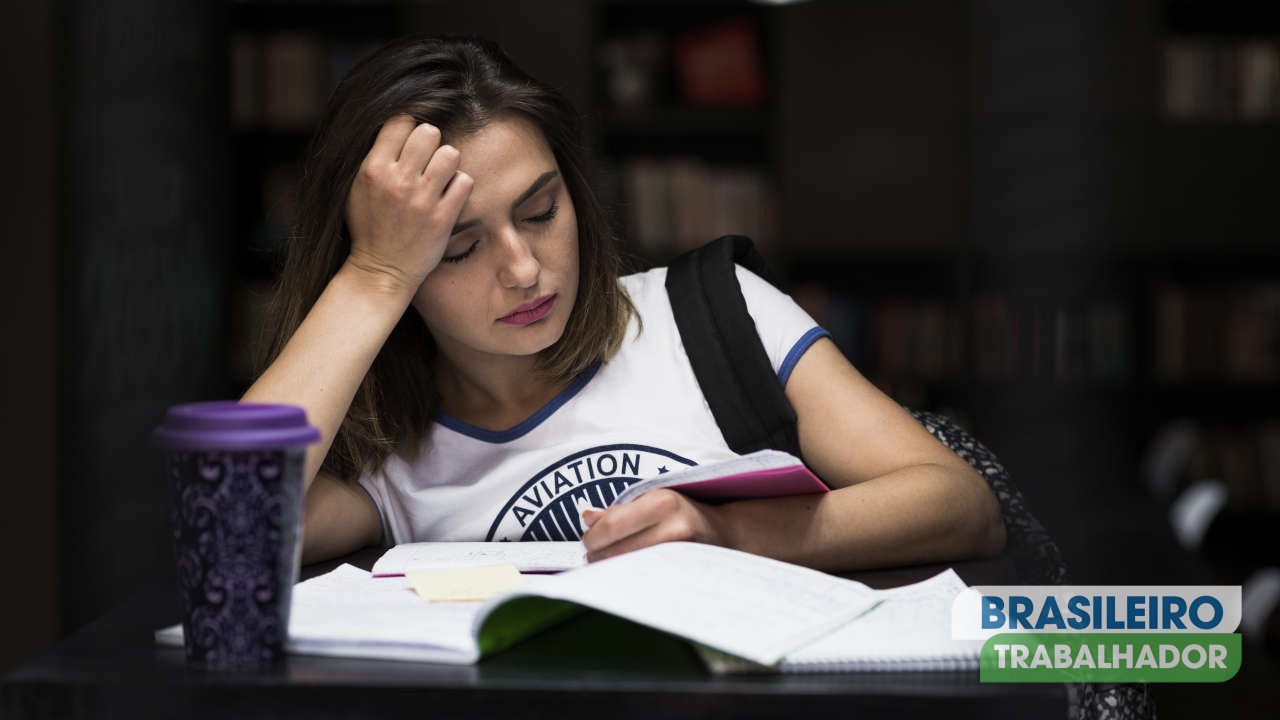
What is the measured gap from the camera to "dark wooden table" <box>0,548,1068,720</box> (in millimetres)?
695

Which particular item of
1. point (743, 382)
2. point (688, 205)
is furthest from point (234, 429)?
point (688, 205)

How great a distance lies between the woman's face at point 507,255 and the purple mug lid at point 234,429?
486 mm

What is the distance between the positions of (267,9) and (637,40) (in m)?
1.19

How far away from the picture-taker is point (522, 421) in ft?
4.56

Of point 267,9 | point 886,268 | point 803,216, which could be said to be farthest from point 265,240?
point 886,268

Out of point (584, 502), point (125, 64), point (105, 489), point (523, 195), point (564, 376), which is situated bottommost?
point (105, 489)

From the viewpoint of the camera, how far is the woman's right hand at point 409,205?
122cm

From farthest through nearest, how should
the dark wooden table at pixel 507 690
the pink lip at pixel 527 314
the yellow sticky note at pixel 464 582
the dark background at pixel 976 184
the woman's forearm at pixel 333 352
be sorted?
the dark background at pixel 976 184 < the pink lip at pixel 527 314 < the woman's forearm at pixel 333 352 < the yellow sticky note at pixel 464 582 < the dark wooden table at pixel 507 690

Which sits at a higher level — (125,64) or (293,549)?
(125,64)

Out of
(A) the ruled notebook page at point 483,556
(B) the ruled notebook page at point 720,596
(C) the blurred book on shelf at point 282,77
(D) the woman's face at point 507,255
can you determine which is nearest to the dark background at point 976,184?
(C) the blurred book on shelf at point 282,77

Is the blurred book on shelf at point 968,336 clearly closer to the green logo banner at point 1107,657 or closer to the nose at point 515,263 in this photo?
the nose at point 515,263

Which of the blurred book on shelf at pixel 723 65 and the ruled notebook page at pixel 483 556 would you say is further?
the blurred book on shelf at pixel 723 65

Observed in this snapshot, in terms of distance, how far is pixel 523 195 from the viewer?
4.17 ft

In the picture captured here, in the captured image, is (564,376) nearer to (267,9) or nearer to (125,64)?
(125,64)
